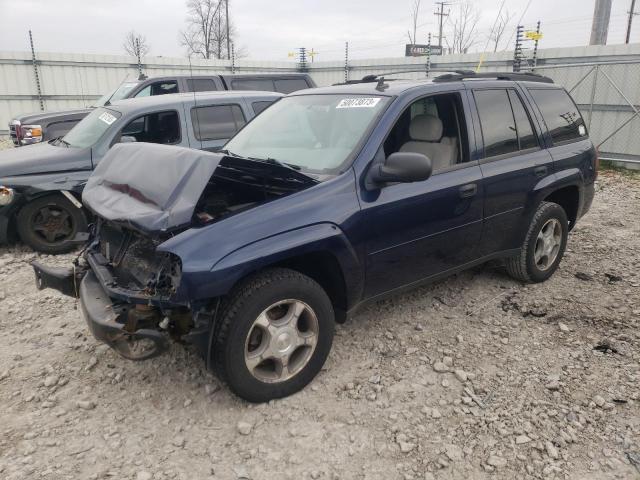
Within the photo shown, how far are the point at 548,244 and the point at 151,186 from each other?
3523 mm

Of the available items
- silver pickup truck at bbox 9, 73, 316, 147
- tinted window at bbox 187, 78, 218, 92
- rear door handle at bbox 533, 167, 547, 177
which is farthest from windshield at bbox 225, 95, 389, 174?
tinted window at bbox 187, 78, 218, 92

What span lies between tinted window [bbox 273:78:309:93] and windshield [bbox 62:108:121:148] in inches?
194

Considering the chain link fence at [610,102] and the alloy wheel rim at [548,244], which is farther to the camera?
the chain link fence at [610,102]

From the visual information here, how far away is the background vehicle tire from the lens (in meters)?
5.53

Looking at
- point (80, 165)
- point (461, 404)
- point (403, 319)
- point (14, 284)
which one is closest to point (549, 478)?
point (461, 404)

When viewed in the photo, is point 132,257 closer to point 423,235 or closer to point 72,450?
point 72,450

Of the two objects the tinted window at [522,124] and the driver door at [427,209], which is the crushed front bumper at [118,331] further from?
the tinted window at [522,124]

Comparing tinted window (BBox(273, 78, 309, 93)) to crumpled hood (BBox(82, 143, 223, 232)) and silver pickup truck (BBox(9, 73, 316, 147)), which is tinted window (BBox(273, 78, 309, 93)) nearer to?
silver pickup truck (BBox(9, 73, 316, 147))

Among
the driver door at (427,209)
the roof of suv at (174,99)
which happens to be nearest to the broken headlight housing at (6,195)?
the roof of suv at (174,99)

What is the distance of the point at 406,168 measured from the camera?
2996 millimetres

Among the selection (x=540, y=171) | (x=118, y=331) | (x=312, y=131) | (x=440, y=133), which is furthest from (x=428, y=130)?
(x=118, y=331)

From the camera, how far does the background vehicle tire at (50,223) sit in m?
5.53

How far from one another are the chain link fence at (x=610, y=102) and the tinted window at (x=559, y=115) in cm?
699

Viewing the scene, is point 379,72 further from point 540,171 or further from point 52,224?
point 540,171
